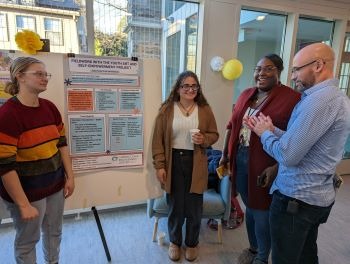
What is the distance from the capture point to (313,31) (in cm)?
348

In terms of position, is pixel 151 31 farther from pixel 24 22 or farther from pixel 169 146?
pixel 169 146

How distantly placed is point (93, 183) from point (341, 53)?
3633mm

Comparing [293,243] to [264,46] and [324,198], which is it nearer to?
[324,198]

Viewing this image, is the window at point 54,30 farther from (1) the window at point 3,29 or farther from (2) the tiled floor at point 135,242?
(2) the tiled floor at point 135,242

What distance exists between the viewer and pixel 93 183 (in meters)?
1.76

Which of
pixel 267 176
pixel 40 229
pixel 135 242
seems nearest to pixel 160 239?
pixel 135 242

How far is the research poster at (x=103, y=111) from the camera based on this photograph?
1.61 meters

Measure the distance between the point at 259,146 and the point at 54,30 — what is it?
202 centimetres

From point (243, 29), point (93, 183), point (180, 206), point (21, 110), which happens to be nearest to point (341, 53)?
point (243, 29)

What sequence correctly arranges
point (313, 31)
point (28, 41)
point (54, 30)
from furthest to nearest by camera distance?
1. point (313, 31)
2. point (54, 30)
3. point (28, 41)

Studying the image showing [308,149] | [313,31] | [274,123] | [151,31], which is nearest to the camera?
[308,149]

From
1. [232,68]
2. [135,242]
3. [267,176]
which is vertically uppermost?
[232,68]

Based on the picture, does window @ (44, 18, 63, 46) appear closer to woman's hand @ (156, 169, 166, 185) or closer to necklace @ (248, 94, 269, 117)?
woman's hand @ (156, 169, 166, 185)

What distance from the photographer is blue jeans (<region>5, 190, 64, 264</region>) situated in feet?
4.53
